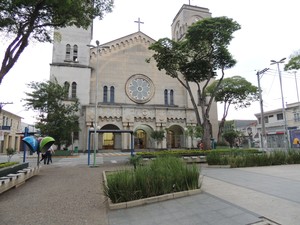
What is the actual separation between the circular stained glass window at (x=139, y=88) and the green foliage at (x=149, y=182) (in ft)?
99.2

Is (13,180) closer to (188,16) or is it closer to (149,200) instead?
(149,200)

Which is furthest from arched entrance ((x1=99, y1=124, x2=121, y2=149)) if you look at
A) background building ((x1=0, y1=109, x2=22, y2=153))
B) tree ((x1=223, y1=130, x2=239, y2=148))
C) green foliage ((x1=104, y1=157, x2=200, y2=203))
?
green foliage ((x1=104, y1=157, x2=200, y2=203))

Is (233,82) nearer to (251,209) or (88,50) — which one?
(88,50)

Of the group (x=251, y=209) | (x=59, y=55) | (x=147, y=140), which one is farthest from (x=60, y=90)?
(x=251, y=209)

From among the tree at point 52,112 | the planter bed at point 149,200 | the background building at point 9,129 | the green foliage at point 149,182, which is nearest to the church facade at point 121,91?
the tree at point 52,112

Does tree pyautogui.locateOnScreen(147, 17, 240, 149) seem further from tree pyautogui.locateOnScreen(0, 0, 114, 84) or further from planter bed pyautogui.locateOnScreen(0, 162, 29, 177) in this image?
planter bed pyautogui.locateOnScreen(0, 162, 29, 177)

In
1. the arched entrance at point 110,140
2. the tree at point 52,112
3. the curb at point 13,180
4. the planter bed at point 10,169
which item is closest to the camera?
the curb at point 13,180

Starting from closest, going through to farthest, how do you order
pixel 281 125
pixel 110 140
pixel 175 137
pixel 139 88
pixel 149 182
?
1. pixel 149 182
2. pixel 110 140
3. pixel 139 88
4. pixel 175 137
5. pixel 281 125

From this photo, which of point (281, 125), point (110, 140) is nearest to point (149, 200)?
point (110, 140)

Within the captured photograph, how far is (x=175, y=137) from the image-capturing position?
132 ft

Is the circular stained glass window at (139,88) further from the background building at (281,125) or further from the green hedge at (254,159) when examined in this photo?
the green hedge at (254,159)

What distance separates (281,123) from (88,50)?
3898 centimetres

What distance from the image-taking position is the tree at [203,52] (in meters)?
18.6

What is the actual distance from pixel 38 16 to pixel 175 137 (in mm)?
31836
